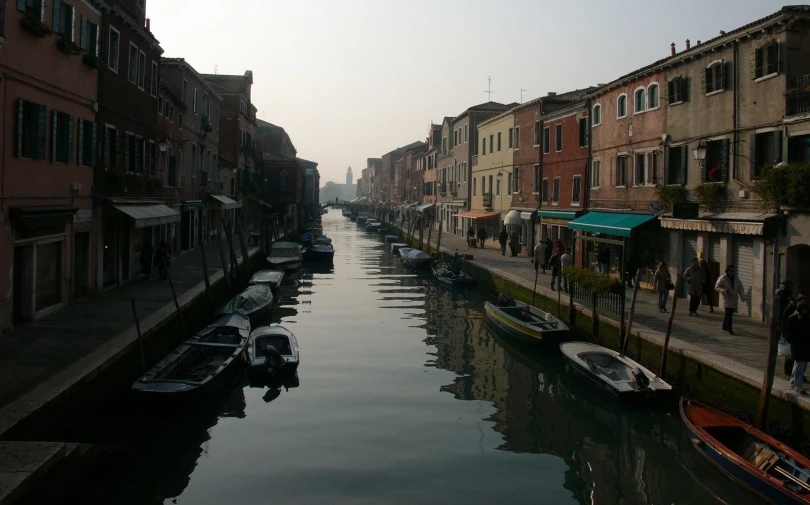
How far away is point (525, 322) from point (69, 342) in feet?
35.6

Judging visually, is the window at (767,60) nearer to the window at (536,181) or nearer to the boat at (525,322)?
the boat at (525,322)

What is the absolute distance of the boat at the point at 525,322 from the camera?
17.3 meters

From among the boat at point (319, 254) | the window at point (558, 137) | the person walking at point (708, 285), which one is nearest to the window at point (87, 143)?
the person walking at point (708, 285)

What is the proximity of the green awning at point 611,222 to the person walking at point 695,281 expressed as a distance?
395cm

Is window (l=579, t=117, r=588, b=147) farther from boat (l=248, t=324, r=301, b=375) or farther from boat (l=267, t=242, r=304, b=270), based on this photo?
boat (l=248, t=324, r=301, b=375)

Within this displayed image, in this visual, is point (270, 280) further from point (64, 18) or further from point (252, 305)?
point (64, 18)

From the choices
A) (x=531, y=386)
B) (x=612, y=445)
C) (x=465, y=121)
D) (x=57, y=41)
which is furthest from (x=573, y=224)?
(x=465, y=121)

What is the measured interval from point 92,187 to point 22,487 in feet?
43.2

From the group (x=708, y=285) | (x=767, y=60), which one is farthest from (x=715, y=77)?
(x=708, y=285)

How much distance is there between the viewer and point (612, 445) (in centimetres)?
1128

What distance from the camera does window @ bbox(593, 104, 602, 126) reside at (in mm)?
26172

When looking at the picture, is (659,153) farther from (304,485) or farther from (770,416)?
(304,485)

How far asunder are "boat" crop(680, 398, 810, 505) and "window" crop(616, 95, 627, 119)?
50.0 ft

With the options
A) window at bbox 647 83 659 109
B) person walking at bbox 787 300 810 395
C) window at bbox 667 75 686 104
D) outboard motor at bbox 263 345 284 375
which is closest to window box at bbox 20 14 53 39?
outboard motor at bbox 263 345 284 375
